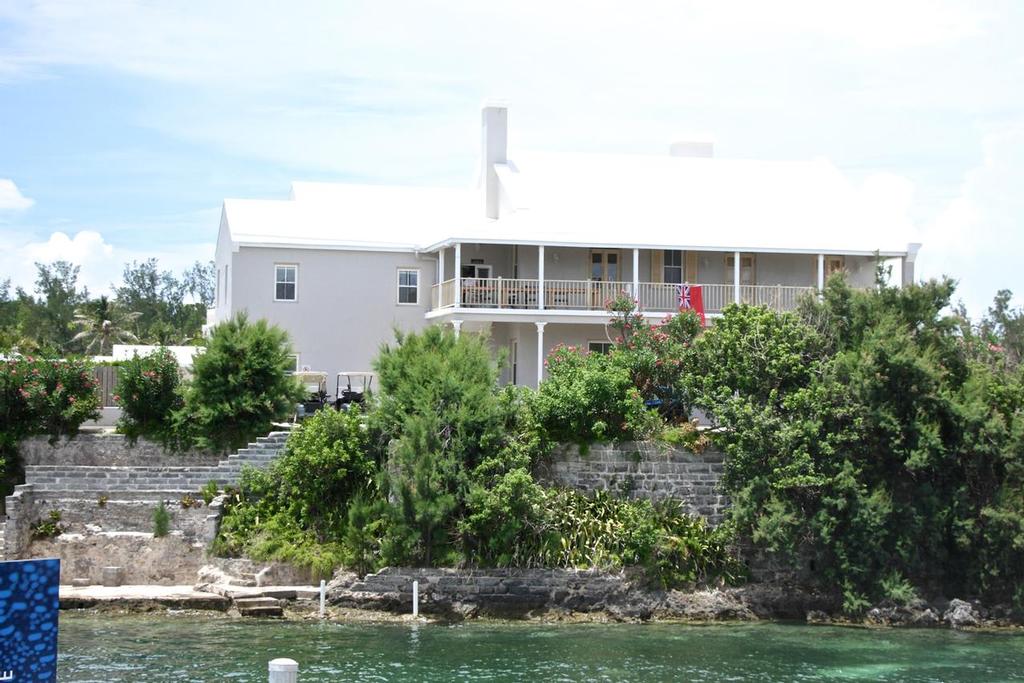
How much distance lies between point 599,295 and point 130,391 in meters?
12.1

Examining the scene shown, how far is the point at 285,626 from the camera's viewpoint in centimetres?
2114

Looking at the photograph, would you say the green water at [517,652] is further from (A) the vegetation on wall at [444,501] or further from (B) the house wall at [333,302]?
(B) the house wall at [333,302]

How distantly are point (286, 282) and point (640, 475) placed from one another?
1331 cm

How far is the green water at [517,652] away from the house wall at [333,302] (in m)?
12.6

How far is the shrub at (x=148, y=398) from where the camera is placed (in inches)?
1065

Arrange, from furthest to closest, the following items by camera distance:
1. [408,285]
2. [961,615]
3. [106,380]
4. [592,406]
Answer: [408,285], [106,380], [592,406], [961,615]

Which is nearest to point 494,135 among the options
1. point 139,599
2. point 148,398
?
point 148,398

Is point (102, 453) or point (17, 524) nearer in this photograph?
point (17, 524)

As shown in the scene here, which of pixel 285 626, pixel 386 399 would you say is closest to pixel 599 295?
pixel 386 399

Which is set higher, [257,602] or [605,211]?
[605,211]

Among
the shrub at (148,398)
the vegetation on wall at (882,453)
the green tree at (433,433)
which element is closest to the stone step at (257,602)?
the green tree at (433,433)

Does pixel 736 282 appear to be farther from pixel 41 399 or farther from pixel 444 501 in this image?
pixel 41 399

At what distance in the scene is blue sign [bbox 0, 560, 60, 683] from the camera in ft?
31.5

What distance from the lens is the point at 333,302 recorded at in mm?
33312
